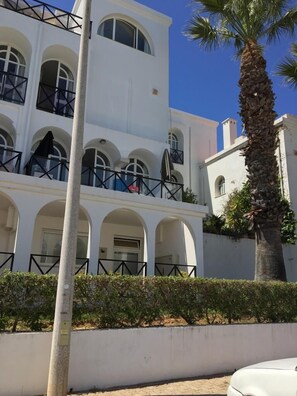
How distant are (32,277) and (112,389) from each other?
2585 millimetres

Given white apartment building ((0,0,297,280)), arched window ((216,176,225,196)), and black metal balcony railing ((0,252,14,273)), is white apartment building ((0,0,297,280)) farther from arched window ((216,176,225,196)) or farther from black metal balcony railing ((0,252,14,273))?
arched window ((216,176,225,196))

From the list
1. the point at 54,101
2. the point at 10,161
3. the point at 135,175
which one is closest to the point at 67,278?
the point at 10,161

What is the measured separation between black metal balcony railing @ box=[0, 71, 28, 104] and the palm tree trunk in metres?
8.45

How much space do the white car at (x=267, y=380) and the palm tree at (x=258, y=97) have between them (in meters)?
7.62

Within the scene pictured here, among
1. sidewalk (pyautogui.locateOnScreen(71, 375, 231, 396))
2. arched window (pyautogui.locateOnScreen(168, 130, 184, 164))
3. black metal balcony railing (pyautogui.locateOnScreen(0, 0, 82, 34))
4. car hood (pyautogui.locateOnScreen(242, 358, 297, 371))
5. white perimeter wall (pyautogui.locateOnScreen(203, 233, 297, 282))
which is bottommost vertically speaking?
sidewalk (pyautogui.locateOnScreen(71, 375, 231, 396))

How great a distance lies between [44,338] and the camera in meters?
6.90

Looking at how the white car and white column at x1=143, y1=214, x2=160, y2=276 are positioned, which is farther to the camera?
white column at x1=143, y1=214, x2=160, y2=276

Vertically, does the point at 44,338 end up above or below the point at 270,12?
below

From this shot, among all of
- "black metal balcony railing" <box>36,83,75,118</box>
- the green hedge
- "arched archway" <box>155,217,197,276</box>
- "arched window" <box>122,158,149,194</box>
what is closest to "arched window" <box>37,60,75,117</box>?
"black metal balcony railing" <box>36,83,75,118</box>

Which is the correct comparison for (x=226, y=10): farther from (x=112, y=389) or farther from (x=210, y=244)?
(x=112, y=389)

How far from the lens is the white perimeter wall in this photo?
1702cm

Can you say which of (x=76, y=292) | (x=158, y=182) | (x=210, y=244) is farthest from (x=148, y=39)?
(x=76, y=292)

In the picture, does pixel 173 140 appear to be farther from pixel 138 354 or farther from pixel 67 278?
pixel 67 278

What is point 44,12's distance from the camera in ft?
53.8
